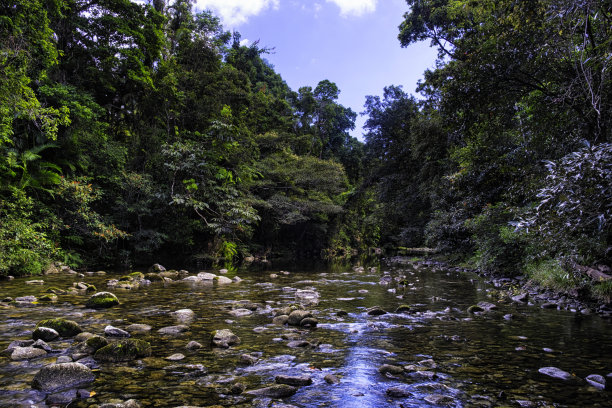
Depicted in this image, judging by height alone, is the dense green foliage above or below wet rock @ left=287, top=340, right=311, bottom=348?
above

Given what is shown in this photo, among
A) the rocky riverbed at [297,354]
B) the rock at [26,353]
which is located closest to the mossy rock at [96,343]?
the rocky riverbed at [297,354]

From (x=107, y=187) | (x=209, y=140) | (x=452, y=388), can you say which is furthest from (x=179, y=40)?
(x=452, y=388)

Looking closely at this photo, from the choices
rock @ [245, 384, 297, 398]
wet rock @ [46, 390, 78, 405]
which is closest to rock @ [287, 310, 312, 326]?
rock @ [245, 384, 297, 398]

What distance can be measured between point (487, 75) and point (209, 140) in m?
16.0

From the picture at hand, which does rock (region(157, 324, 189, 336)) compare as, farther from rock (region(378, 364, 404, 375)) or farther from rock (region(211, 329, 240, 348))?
rock (region(378, 364, 404, 375))

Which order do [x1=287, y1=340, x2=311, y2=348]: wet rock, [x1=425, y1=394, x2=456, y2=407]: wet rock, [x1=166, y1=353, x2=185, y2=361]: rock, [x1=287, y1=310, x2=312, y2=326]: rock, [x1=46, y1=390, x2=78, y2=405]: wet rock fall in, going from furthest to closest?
1. [x1=287, y1=310, x2=312, y2=326]: rock
2. [x1=287, y1=340, x2=311, y2=348]: wet rock
3. [x1=166, y1=353, x2=185, y2=361]: rock
4. [x1=425, y1=394, x2=456, y2=407]: wet rock
5. [x1=46, y1=390, x2=78, y2=405]: wet rock

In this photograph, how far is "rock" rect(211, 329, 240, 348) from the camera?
404cm

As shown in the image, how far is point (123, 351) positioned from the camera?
3.52m

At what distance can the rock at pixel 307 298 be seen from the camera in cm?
723

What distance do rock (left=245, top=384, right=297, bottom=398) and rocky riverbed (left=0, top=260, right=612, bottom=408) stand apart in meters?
0.01

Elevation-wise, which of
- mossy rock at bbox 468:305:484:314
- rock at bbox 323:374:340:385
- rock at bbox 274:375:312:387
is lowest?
mossy rock at bbox 468:305:484:314

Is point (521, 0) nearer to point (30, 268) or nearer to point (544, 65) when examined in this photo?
point (544, 65)

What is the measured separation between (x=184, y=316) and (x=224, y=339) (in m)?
1.83

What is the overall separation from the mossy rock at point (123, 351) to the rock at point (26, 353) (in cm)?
68
